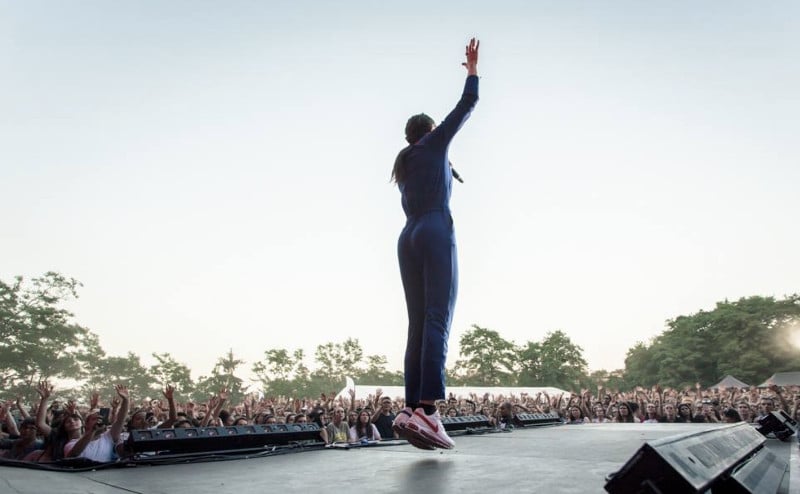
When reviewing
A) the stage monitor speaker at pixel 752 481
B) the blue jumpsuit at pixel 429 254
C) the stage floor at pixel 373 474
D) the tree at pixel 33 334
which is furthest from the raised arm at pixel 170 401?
the tree at pixel 33 334

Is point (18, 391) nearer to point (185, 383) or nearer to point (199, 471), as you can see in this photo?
point (185, 383)

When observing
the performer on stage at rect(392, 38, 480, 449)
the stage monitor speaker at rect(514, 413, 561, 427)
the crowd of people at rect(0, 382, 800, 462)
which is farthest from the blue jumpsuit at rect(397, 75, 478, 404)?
the stage monitor speaker at rect(514, 413, 561, 427)

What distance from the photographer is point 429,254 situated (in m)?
3.27

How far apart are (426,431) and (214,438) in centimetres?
137

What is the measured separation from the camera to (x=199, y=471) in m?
2.48

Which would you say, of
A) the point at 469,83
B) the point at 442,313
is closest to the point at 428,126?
the point at 469,83

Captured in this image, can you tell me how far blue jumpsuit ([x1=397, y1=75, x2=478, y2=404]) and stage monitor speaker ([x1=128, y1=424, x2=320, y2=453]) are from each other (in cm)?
111

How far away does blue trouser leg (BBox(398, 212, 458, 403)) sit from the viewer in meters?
3.15

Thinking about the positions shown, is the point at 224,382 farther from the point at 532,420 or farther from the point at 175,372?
the point at 532,420

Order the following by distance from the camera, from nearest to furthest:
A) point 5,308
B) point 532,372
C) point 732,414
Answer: point 732,414 → point 5,308 → point 532,372

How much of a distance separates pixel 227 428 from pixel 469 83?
9.30 feet

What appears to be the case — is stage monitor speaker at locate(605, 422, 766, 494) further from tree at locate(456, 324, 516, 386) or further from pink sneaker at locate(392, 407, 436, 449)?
tree at locate(456, 324, 516, 386)

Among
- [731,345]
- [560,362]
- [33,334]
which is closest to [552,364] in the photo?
[560,362]

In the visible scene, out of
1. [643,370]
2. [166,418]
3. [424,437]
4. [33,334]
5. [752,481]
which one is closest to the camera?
[752,481]
